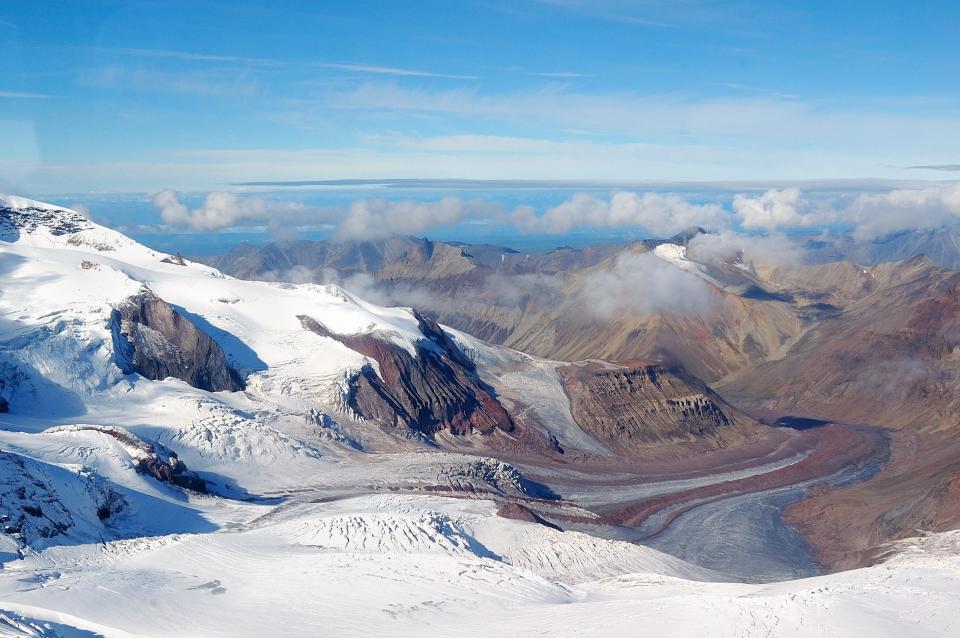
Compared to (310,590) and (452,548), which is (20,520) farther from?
(452,548)

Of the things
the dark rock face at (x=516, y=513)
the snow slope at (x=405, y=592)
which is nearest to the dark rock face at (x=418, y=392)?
the dark rock face at (x=516, y=513)

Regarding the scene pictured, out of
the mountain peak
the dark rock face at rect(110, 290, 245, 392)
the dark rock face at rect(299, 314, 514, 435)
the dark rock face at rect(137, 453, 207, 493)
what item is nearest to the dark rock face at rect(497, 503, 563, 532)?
the dark rock face at rect(137, 453, 207, 493)

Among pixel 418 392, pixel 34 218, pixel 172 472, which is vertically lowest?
pixel 418 392

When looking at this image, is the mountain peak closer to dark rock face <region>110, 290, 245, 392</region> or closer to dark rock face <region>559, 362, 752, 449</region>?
dark rock face <region>110, 290, 245, 392</region>

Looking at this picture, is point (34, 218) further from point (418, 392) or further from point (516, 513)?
point (516, 513)

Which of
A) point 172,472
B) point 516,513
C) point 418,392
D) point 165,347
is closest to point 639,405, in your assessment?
point 418,392

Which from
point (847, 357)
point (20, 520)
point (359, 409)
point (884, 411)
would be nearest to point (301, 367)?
point (359, 409)
